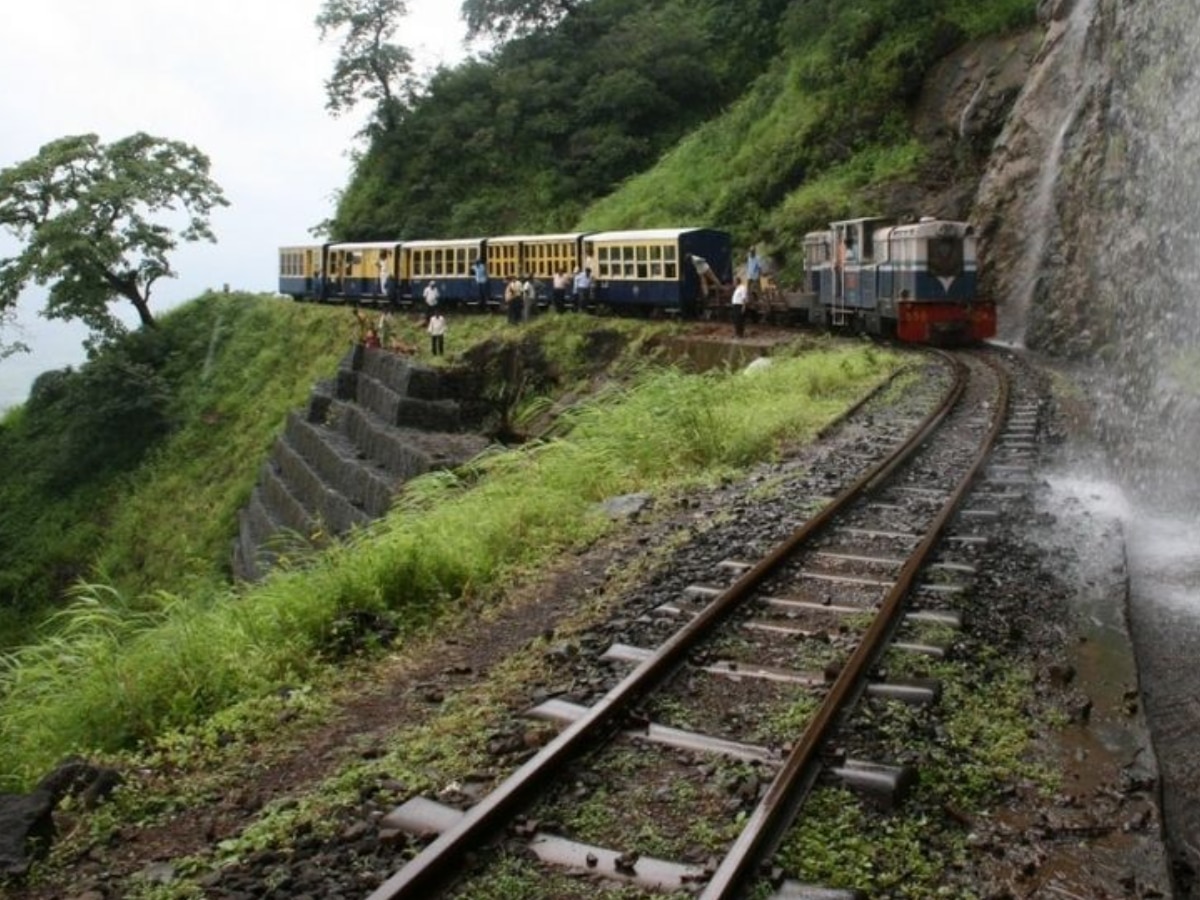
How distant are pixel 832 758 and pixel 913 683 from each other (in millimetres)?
955

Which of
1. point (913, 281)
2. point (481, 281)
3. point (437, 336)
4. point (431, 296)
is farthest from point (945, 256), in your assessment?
point (431, 296)

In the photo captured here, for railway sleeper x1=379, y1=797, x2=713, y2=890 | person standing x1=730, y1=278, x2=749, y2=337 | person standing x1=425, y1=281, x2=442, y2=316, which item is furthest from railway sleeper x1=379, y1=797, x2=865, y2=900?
person standing x1=425, y1=281, x2=442, y2=316

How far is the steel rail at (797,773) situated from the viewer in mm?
3916

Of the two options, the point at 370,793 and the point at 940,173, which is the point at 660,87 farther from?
the point at 370,793

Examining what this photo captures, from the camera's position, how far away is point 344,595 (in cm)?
809

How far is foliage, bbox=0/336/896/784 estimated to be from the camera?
22.8ft

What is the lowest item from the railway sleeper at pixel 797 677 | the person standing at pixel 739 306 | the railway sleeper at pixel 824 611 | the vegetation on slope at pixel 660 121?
the railway sleeper at pixel 797 677

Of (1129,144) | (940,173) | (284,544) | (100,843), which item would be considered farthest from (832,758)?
(940,173)

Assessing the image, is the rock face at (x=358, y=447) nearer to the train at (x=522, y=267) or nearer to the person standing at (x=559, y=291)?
the person standing at (x=559, y=291)

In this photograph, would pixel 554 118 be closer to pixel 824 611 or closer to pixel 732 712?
pixel 824 611

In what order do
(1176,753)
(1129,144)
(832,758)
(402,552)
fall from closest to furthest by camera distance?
(832,758) → (1176,753) → (402,552) → (1129,144)

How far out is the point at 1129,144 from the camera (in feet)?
68.2

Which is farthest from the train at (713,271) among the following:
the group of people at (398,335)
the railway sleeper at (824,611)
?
the railway sleeper at (824,611)

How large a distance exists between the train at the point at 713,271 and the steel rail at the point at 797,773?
1540cm
